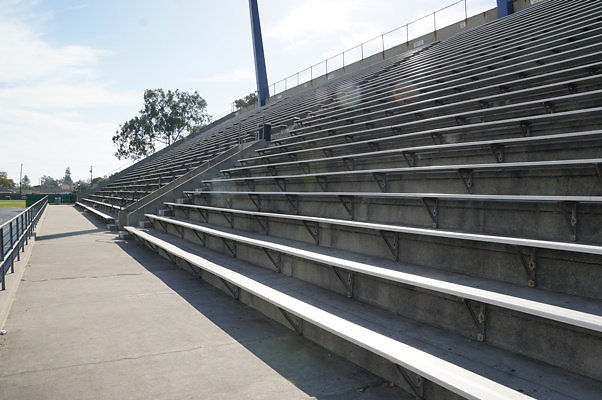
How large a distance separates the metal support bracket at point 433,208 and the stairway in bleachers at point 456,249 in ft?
0.04

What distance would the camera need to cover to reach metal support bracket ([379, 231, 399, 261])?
346 centimetres

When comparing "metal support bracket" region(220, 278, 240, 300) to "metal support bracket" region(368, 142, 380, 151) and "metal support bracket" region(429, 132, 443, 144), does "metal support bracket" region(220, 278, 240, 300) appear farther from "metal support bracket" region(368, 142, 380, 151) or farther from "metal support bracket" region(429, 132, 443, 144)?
"metal support bracket" region(429, 132, 443, 144)

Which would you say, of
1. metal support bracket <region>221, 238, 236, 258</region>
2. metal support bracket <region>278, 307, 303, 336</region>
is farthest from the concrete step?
metal support bracket <region>221, 238, 236, 258</region>

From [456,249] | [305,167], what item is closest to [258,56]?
[305,167]

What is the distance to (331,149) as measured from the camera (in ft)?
21.1

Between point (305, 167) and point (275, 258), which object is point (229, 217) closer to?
point (305, 167)

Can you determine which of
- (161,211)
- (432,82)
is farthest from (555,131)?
(161,211)

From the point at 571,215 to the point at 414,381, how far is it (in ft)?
4.71

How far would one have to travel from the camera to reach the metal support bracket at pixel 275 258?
14.6 feet

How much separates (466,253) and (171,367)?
214cm

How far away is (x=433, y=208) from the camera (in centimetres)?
355

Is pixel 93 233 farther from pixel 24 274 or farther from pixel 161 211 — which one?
pixel 24 274

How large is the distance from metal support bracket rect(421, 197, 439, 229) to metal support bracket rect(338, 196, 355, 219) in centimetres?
100

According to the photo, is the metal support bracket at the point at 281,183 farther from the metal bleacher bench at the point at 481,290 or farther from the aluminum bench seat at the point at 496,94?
the metal bleacher bench at the point at 481,290
